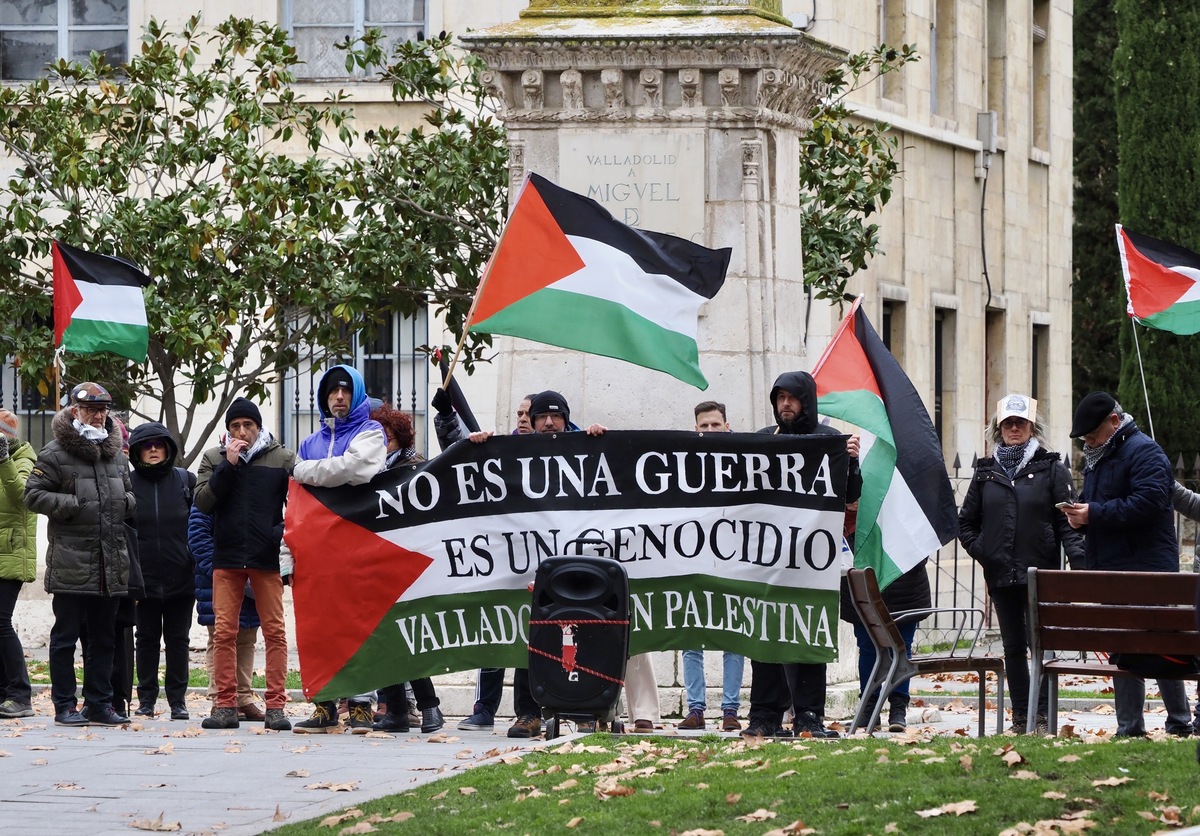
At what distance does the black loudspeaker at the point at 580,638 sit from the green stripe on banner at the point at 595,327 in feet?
3.70

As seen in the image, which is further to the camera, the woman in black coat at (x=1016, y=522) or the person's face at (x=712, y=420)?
the person's face at (x=712, y=420)

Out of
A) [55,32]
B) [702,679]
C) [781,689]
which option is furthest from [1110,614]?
[55,32]

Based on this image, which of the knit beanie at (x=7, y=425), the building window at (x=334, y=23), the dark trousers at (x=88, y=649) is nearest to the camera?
the dark trousers at (x=88, y=649)

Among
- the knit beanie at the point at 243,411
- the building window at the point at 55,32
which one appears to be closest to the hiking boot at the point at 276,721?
the knit beanie at the point at 243,411

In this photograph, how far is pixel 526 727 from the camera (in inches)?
514

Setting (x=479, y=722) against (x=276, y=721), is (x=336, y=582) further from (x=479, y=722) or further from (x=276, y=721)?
(x=479, y=722)

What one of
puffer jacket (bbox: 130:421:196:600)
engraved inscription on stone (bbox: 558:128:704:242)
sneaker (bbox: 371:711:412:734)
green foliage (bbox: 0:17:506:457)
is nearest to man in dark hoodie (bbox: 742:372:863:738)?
sneaker (bbox: 371:711:412:734)

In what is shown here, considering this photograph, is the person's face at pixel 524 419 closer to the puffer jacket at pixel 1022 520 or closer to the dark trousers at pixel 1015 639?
the puffer jacket at pixel 1022 520

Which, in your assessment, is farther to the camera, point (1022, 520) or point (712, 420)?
point (712, 420)

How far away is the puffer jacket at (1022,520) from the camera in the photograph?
12.8m

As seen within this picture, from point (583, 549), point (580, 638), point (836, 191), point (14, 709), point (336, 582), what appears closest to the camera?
point (580, 638)

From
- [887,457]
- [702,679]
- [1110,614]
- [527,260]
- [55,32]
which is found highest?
[55,32]

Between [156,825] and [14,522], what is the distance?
17.7 feet

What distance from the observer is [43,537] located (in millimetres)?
21250
